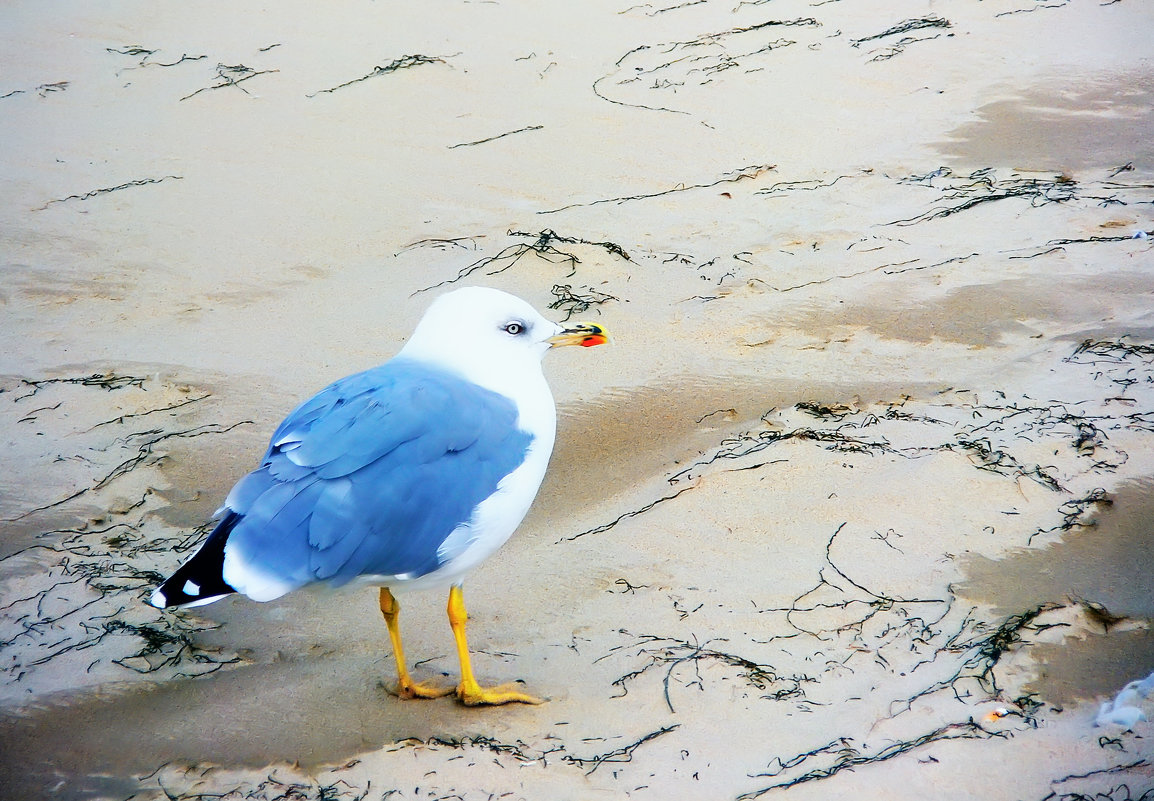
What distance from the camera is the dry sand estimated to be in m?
2.78

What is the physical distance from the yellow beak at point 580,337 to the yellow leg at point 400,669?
34.9 inches

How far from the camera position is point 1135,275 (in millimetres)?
4750

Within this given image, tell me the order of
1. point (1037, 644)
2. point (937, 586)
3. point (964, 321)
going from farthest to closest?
point (964, 321) → point (937, 586) → point (1037, 644)

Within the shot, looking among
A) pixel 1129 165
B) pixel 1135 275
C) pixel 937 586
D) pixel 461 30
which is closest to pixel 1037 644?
pixel 937 586

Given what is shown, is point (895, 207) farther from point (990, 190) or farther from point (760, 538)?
point (760, 538)

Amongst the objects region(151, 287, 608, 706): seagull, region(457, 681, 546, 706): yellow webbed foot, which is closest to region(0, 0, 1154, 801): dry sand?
region(457, 681, 546, 706): yellow webbed foot

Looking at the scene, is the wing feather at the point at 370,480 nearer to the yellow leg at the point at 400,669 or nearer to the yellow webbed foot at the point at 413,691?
the yellow leg at the point at 400,669

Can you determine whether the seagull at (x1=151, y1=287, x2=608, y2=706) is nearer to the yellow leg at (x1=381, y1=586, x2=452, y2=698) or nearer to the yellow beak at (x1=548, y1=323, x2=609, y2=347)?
the yellow leg at (x1=381, y1=586, x2=452, y2=698)

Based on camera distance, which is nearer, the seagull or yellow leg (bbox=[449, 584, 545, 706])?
the seagull

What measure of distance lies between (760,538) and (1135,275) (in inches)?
96.9

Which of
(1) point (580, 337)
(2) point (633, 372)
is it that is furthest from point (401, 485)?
(2) point (633, 372)

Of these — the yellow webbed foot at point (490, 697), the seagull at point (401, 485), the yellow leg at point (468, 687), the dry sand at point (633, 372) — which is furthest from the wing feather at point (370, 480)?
the dry sand at point (633, 372)

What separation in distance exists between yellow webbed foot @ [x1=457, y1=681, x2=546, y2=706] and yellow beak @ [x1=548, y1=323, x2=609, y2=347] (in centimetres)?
102

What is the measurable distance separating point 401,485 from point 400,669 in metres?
0.57
